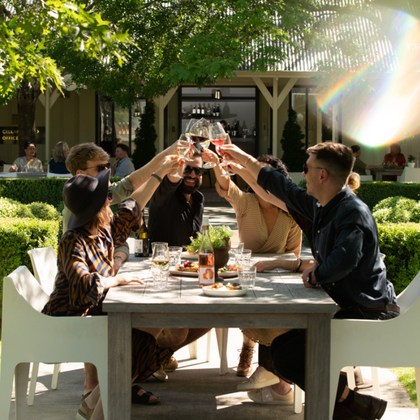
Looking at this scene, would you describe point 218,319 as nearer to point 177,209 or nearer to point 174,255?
point 174,255

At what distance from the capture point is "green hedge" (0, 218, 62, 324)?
4.77 m

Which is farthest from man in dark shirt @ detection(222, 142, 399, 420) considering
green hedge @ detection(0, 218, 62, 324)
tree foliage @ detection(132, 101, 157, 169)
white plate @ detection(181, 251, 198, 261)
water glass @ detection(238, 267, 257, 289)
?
tree foliage @ detection(132, 101, 157, 169)

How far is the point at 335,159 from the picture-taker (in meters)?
2.99

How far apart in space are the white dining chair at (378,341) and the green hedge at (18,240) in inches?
124

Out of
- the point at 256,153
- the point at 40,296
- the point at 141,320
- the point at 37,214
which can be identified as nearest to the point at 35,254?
the point at 40,296

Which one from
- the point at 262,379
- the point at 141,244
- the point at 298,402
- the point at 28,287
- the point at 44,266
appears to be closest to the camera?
the point at 28,287

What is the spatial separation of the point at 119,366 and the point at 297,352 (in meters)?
0.93

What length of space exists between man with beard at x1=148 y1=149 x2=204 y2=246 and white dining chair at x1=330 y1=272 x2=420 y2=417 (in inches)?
72.3

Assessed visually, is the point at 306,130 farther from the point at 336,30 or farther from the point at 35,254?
the point at 35,254

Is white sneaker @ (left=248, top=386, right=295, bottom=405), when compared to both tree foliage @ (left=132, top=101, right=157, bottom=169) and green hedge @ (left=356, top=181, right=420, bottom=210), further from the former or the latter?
tree foliage @ (left=132, top=101, right=157, bottom=169)

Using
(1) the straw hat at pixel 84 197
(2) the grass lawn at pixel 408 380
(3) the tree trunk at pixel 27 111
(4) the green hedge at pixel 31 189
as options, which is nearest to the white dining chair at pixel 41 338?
(1) the straw hat at pixel 84 197

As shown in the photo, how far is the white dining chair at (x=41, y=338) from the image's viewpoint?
2.64 metres

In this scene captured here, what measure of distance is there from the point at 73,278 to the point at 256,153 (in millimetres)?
15710

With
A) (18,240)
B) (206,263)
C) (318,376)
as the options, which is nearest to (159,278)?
(206,263)
